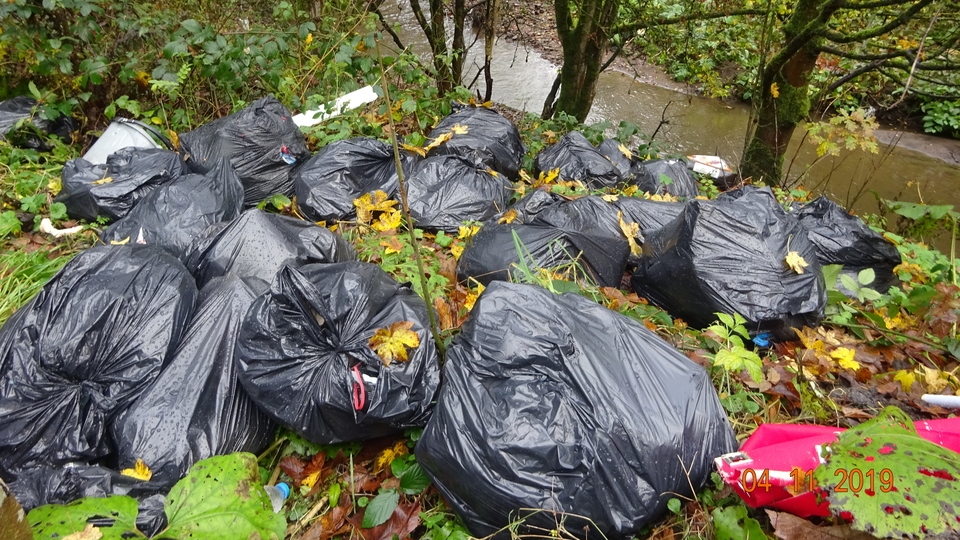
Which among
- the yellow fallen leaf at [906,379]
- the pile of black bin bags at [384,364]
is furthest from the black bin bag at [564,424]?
the yellow fallen leaf at [906,379]

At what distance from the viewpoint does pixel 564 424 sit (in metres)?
1.14

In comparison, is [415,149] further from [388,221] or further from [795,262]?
[795,262]

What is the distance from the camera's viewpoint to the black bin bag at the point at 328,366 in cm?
129

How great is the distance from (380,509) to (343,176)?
1843 millimetres

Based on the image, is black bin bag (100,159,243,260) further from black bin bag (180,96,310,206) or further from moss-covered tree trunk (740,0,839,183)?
moss-covered tree trunk (740,0,839,183)

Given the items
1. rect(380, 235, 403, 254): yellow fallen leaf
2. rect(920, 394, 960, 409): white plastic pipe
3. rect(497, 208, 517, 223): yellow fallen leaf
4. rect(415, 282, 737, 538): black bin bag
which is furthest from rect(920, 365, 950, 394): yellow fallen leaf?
rect(380, 235, 403, 254): yellow fallen leaf

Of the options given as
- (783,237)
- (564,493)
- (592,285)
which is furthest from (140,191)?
(783,237)

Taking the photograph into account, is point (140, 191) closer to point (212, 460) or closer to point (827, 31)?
point (212, 460)

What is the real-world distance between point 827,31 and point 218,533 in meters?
3.52

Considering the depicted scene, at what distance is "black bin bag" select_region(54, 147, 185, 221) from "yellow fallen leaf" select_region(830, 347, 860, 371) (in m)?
2.88

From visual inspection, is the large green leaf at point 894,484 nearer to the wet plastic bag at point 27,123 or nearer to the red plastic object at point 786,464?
the red plastic object at point 786,464

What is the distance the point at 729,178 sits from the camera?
3.89 m

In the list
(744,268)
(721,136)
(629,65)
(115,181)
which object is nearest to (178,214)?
(115,181)

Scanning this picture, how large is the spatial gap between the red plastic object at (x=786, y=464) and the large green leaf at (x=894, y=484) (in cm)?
23
